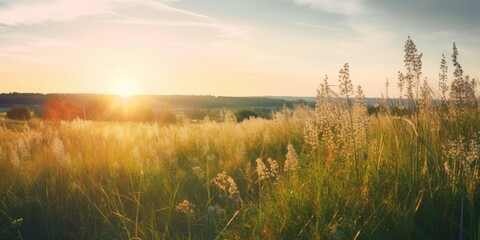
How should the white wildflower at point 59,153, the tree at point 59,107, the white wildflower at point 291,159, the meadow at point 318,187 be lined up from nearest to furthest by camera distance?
the meadow at point 318,187
the white wildflower at point 291,159
the white wildflower at point 59,153
the tree at point 59,107

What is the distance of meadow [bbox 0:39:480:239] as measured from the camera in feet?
10.8

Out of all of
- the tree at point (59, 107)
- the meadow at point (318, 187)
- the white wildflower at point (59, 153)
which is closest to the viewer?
the meadow at point (318, 187)

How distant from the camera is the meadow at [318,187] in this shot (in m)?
3.28

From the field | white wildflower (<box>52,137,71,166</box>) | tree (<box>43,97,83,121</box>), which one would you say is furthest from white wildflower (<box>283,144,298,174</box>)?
tree (<box>43,97,83,121</box>)

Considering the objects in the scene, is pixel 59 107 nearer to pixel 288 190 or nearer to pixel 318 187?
pixel 288 190

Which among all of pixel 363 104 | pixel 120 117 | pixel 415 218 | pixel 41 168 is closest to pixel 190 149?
pixel 41 168

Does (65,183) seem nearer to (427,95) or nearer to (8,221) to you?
(8,221)

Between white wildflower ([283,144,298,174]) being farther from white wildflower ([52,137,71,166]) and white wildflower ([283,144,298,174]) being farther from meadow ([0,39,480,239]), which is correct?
white wildflower ([52,137,71,166])

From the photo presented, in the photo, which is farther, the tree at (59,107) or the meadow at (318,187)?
the tree at (59,107)

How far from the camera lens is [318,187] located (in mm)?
3482

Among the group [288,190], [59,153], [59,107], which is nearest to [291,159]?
[288,190]

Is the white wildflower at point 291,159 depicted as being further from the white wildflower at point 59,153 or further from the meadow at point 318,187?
the white wildflower at point 59,153

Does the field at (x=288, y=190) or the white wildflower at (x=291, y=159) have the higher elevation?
the white wildflower at (x=291, y=159)

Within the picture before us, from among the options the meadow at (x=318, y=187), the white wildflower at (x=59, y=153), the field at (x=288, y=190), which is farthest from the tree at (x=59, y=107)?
the white wildflower at (x=59, y=153)
